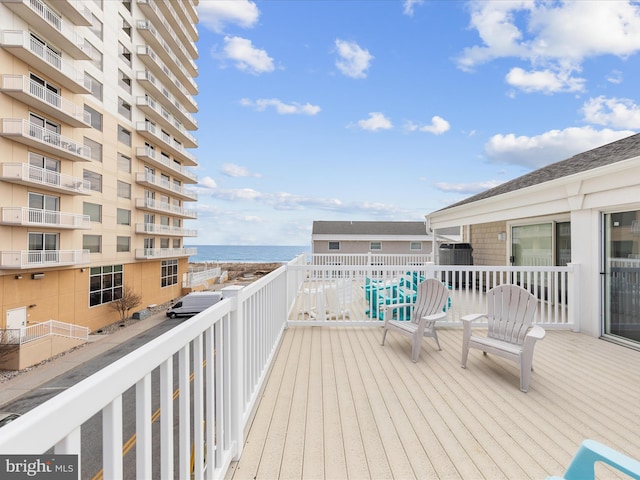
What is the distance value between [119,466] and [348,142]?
1038 inches

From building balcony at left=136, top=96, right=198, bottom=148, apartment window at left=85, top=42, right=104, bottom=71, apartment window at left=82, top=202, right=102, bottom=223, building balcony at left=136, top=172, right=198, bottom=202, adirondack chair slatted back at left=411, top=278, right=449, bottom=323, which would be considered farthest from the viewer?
building balcony at left=136, top=172, right=198, bottom=202

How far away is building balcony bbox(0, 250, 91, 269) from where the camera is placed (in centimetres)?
1300

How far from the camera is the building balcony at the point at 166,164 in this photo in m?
21.8

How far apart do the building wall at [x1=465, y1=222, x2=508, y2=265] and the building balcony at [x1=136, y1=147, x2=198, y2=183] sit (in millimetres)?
21283

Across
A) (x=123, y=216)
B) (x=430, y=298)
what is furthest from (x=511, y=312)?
(x=123, y=216)

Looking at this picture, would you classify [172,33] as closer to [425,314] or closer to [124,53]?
[124,53]

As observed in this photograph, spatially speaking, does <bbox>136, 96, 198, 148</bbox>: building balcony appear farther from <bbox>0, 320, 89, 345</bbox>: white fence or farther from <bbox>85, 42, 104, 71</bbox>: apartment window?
<bbox>0, 320, 89, 345</bbox>: white fence

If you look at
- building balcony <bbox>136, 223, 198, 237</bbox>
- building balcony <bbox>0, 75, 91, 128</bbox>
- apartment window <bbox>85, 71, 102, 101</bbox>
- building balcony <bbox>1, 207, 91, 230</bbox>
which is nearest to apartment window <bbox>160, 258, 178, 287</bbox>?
building balcony <bbox>136, 223, 198, 237</bbox>

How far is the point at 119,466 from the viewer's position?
36.1 inches

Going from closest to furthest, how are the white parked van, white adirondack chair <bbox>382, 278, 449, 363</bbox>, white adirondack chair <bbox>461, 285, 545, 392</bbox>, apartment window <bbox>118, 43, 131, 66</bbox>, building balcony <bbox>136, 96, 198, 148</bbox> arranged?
white adirondack chair <bbox>461, 285, 545, 392</bbox> < white adirondack chair <bbox>382, 278, 449, 363</bbox> < apartment window <bbox>118, 43, 131, 66</bbox> < the white parked van < building balcony <bbox>136, 96, 198, 148</bbox>

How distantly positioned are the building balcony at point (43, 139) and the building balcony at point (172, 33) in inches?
484

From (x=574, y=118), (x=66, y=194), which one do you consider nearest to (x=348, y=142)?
(x=574, y=118)

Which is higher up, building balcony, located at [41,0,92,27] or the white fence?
building balcony, located at [41,0,92,27]

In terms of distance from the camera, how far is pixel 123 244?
67.5 feet
